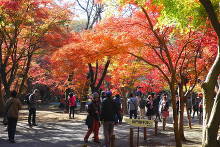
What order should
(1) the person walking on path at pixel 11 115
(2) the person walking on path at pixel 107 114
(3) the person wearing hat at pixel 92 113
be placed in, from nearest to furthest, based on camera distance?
(2) the person walking on path at pixel 107 114 → (3) the person wearing hat at pixel 92 113 → (1) the person walking on path at pixel 11 115

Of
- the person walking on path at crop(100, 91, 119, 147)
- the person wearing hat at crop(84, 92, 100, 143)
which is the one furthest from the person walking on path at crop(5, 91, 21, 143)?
the person walking on path at crop(100, 91, 119, 147)

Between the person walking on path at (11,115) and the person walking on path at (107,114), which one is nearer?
the person walking on path at (107,114)

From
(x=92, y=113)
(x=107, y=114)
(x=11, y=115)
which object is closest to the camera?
(x=107, y=114)

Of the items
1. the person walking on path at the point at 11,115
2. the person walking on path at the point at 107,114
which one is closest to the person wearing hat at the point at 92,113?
the person walking on path at the point at 107,114

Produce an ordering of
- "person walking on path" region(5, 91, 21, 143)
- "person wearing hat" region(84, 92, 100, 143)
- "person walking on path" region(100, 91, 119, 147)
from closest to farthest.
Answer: "person walking on path" region(100, 91, 119, 147) < "person wearing hat" region(84, 92, 100, 143) < "person walking on path" region(5, 91, 21, 143)

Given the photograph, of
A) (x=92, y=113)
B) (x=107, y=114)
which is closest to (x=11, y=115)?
(x=92, y=113)

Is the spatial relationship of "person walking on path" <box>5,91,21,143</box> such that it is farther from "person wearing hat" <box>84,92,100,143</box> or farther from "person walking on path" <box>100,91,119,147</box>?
"person walking on path" <box>100,91,119,147</box>

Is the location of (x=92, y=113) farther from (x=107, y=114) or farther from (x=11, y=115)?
(x=11, y=115)

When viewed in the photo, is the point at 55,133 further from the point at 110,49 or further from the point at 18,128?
the point at 110,49

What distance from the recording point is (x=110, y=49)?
10547 mm

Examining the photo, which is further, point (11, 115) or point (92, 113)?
point (11, 115)

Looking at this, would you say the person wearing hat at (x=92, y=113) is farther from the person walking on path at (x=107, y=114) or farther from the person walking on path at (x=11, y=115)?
the person walking on path at (x=11, y=115)

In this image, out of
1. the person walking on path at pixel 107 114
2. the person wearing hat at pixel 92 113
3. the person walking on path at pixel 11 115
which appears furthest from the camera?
the person walking on path at pixel 11 115

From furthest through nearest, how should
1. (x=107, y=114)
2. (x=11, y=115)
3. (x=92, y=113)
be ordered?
(x=11, y=115), (x=92, y=113), (x=107, y=114)
